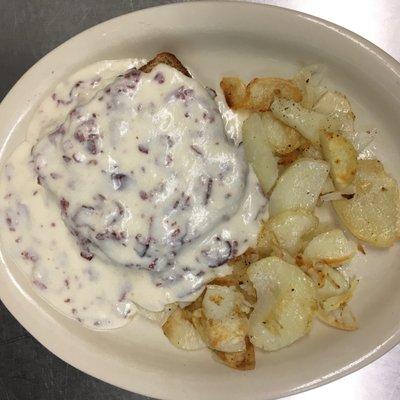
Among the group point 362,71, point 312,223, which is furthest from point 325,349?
point 362,71

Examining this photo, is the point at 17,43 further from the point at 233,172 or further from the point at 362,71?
the point at 362,71

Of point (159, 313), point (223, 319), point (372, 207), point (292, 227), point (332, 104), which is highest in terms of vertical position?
point (332, 104)

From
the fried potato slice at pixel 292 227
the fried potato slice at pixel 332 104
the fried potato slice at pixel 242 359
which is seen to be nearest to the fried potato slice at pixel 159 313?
the fried potato slice at pixel 242 359

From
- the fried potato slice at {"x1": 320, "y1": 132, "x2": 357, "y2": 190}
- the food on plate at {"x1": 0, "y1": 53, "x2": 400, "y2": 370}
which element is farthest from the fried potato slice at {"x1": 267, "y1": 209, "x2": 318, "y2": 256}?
the fried potato slice at {"x1": 320, "y1": 132, "x2": 357, "y2": 190}

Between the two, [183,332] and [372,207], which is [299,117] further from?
[183,332]

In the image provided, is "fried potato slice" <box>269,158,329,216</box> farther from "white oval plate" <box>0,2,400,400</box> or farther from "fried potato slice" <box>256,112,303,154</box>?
"white oval plate" <box>0,2,400,400</box>

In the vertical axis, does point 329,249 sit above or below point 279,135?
below

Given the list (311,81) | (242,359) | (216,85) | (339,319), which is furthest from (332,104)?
(242,359)
